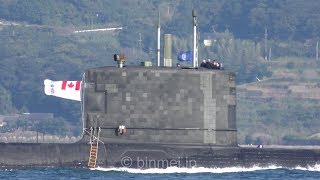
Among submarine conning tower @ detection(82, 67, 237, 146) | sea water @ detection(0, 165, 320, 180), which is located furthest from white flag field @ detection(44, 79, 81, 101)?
sea water @ detection(0, 165, 320, 180)

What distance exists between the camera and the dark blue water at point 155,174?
4803cm

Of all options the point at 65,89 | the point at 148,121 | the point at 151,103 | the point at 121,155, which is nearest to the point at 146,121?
the point at 148,121

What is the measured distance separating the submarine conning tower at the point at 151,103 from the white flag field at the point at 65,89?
2.60 feet

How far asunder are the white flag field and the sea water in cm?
213

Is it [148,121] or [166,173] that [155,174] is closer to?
[166,173]

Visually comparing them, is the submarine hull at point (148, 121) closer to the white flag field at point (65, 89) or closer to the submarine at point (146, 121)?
the submarine at point (146, 121)

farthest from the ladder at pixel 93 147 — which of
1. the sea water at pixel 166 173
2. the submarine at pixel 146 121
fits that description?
the sea water at pixel 166 173

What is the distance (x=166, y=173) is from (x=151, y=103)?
204 cm

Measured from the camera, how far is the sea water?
158 ft

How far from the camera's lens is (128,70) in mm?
49781

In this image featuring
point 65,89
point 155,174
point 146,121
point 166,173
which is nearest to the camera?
point 155,174

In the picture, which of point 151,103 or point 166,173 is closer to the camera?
point 166,173

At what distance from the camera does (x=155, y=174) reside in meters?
49.0

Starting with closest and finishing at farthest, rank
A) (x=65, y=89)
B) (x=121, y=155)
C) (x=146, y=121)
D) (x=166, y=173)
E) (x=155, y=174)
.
A: (x=155, y=174), (x=166, y=173), (x=121, y=155), (x=146, y=121), (x=65, y=89)
